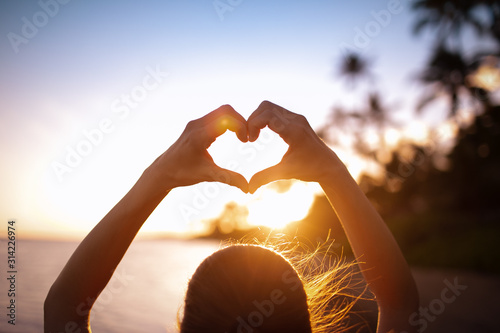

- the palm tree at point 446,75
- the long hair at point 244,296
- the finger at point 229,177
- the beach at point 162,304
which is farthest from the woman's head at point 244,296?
the palm tree at point 446,75

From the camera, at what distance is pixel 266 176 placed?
1403 millimetres

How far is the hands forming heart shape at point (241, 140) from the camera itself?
1343mm

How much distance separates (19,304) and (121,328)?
198cm

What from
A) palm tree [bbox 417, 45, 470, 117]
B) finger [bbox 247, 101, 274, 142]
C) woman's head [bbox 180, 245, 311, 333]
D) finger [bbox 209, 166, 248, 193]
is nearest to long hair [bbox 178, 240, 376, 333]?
woman's head [bbox 180, 245, 311, 333]

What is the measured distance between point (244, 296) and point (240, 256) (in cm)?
14

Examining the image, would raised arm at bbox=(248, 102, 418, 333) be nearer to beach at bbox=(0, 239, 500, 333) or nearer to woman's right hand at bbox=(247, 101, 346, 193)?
woman's right hand at bbox=(247, 101, 346, 193)

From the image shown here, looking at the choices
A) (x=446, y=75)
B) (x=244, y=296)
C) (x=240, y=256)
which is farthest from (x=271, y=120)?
(x=446, y=75)

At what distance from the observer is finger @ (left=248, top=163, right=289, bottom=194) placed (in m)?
1.38

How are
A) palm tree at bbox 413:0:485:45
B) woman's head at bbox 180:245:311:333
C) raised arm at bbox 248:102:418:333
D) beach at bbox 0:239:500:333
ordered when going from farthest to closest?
1. palm tree at bbox 413:0:485:45
2. beach at bbox 0:239:500:333
3. raised arm at bbox 248:102:418:333
4. woman's head at bbox 180:245:311:333

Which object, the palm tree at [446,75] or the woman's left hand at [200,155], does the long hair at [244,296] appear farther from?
the palm tree at [446,75]

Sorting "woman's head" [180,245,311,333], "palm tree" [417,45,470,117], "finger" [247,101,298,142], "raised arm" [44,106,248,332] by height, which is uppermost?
"palm tree" [417,45,470,117]

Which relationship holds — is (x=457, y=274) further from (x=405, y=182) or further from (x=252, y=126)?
(x=405, y=182)

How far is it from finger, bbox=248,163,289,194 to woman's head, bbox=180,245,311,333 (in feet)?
0.77

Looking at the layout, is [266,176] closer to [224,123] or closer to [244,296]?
[224,123]
